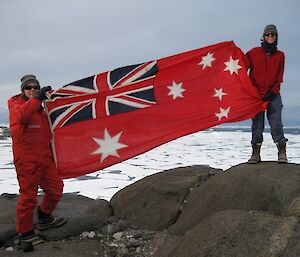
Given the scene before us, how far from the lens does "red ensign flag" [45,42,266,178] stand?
188 inches

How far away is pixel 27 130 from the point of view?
3830mm

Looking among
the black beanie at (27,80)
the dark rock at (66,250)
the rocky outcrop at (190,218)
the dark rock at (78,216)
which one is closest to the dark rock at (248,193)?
the rocky outcrop at (190,218)

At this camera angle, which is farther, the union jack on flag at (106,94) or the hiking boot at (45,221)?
the union jack on flag at (106,94)

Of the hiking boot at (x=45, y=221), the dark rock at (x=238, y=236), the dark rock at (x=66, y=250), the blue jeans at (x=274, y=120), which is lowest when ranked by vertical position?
the dark rock at (x=66, y=250)

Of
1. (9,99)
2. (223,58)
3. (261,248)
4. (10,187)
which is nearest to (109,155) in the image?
Result: (9,99)

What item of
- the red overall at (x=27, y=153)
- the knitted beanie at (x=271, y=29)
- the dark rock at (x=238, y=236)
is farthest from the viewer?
the knitted beanie at (x=271, y=29)

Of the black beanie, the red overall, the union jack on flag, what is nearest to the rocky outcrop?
the red overall

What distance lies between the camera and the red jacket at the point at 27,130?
3.70 m

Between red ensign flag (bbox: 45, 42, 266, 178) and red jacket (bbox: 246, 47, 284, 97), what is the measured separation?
0.14 metres

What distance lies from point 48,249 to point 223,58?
341 centimetres

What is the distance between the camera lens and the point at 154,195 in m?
4.93

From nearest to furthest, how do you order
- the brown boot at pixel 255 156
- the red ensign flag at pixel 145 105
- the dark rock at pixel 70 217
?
1. the dark rock at pixel 70 217
2. the brown boot at pixel 255 156
3. the red ensign flag at pixel 145 105

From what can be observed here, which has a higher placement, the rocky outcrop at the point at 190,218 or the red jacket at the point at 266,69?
the red jacket at the point at 266,69

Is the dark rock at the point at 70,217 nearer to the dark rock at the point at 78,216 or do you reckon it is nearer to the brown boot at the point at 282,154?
the dark rock at the point at 78,216
